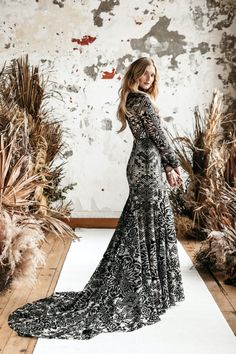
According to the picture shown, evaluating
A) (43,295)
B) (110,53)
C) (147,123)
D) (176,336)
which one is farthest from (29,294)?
(110,53)

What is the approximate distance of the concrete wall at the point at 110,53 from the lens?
6.52 m

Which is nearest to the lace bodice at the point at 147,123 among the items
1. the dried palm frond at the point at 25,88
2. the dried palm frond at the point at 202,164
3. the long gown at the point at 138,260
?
the long gown at the point at 138,260

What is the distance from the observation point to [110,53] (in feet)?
21.5

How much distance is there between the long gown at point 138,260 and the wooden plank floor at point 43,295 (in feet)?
0.61

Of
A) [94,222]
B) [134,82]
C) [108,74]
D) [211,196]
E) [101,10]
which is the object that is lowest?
[94,222]

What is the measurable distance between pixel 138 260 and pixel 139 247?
3.1 inches

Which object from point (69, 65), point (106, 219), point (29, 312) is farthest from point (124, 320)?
point (69, 65)

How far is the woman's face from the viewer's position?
354 cm

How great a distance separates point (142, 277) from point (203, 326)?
1.52ft

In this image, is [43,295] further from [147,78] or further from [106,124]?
[106,124]

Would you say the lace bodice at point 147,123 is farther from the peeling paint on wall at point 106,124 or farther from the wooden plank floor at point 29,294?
the peeling paint on wall at point 106,124

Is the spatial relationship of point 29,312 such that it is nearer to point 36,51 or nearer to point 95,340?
point 95,340

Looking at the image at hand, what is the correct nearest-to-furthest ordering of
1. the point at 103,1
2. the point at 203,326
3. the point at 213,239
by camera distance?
the point at 203,326, the point at 213,239, the point at 103,1

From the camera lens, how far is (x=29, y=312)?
11.3 feet
